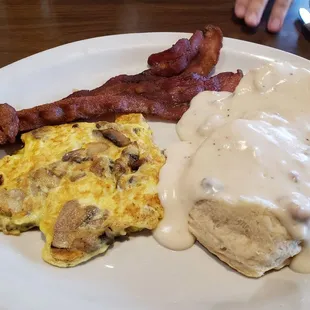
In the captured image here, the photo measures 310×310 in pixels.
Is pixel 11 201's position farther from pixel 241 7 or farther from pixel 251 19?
pixel 241 7

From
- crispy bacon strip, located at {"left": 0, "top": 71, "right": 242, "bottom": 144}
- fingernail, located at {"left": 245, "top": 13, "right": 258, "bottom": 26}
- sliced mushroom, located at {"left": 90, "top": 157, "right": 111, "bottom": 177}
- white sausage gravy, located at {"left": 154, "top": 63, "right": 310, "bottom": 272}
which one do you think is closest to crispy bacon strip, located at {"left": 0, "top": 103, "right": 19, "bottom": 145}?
crispy bacon strip, located at {"left": 0, "top": 71, "right": 242, "bottom": 144}

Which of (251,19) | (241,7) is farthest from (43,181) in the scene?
(241,7)

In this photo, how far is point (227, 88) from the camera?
2098 millimetres

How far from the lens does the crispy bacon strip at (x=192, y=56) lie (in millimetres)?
2184

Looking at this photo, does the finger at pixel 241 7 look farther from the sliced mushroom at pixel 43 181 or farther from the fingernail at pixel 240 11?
the sliced mushroom at pixel 43 181

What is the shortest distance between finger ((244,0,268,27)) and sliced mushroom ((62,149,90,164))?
4.94 ft

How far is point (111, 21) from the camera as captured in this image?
2.83 m

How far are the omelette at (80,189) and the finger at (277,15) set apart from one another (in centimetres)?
132

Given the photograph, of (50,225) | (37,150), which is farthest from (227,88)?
(50,225)

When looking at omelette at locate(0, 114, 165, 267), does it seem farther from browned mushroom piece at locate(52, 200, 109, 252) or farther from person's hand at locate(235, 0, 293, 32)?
person's hand at locate(235, 0, 293, 32)

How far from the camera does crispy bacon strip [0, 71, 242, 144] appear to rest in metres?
1.89

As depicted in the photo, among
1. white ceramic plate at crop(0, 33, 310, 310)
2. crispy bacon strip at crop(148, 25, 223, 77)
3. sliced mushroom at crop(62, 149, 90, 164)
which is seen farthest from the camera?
crispy bacon strip at crop(148, 25, 223, 77)

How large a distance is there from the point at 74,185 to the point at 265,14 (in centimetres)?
186

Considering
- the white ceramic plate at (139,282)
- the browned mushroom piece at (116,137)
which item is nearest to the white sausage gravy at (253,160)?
the white ceramic plate at (139,282)
